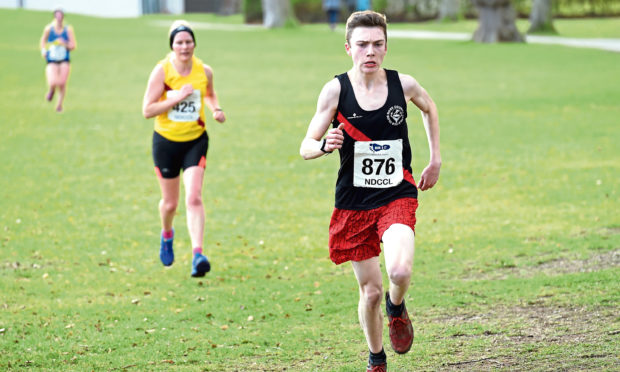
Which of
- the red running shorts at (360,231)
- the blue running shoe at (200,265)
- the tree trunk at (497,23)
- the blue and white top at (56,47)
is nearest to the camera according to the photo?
the red running shorts at (360,231)

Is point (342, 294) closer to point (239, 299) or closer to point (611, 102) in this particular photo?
point (239, 299)

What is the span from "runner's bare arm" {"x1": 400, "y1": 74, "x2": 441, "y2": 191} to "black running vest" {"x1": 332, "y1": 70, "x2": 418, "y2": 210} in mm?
78

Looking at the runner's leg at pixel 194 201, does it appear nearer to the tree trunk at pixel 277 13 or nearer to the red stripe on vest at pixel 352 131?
the red stripe on vest at pixel 352 131

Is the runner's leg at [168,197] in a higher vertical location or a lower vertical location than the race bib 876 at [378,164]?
lower

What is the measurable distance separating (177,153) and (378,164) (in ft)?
11.7

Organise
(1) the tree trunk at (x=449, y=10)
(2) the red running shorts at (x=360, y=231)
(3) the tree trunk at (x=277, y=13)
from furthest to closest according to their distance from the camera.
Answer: (1) the tree trunk at (x=449, y=10) → (3) the tree trunk at (x=277, y=13) → (2) the red running shorts at (x=360, y=231)

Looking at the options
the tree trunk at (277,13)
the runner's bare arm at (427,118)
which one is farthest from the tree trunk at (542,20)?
the runner's bare arm at (427,118)

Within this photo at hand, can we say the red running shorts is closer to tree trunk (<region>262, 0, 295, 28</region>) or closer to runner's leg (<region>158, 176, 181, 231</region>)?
runner's leg (<region>158, 176, 181, 231</region>)

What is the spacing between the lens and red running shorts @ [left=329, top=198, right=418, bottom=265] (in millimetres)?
5660

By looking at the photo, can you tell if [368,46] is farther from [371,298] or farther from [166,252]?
[166,252]

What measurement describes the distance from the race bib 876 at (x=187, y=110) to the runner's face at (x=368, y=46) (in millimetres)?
3403

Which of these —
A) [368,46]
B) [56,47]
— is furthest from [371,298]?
[56,47]

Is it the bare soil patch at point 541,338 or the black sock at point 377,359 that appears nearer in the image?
the black sock at point 377,359

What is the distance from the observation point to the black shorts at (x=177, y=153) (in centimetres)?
880
